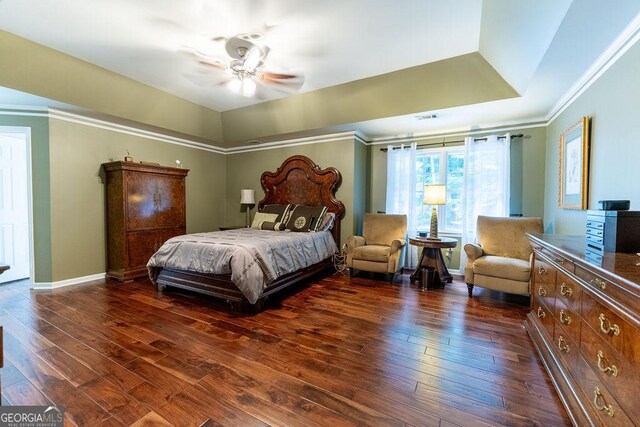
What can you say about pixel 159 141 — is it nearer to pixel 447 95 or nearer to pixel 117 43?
pixel 117 43

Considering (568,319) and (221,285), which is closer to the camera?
(568,319)

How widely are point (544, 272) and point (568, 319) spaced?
57cm

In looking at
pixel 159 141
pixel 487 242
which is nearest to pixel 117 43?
pixel 159 141

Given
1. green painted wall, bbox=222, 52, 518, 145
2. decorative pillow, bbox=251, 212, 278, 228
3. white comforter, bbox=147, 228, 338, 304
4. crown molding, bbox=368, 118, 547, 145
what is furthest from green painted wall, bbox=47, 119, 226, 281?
crown molding, bbox=368, 118, 547, 145

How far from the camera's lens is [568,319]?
63.6 inches

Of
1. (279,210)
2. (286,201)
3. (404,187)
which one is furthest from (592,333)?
(286,201)

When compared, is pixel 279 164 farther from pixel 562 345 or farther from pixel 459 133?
pixel 562 345

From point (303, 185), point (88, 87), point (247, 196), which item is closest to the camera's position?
point (88, 87)

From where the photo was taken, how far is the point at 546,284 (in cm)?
203

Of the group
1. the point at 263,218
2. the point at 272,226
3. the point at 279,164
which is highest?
the point at 279,164

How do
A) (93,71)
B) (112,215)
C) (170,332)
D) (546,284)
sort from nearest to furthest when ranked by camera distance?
1. (546,284)
2. (170,332)
3. (93,71)
4. (112,215)

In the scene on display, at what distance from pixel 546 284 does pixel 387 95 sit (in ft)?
8.79

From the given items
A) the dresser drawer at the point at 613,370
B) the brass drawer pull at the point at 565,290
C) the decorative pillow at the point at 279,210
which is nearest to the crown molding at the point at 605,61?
the brass drawer pull at the point at 565,290

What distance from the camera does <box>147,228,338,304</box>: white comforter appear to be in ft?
9.09
